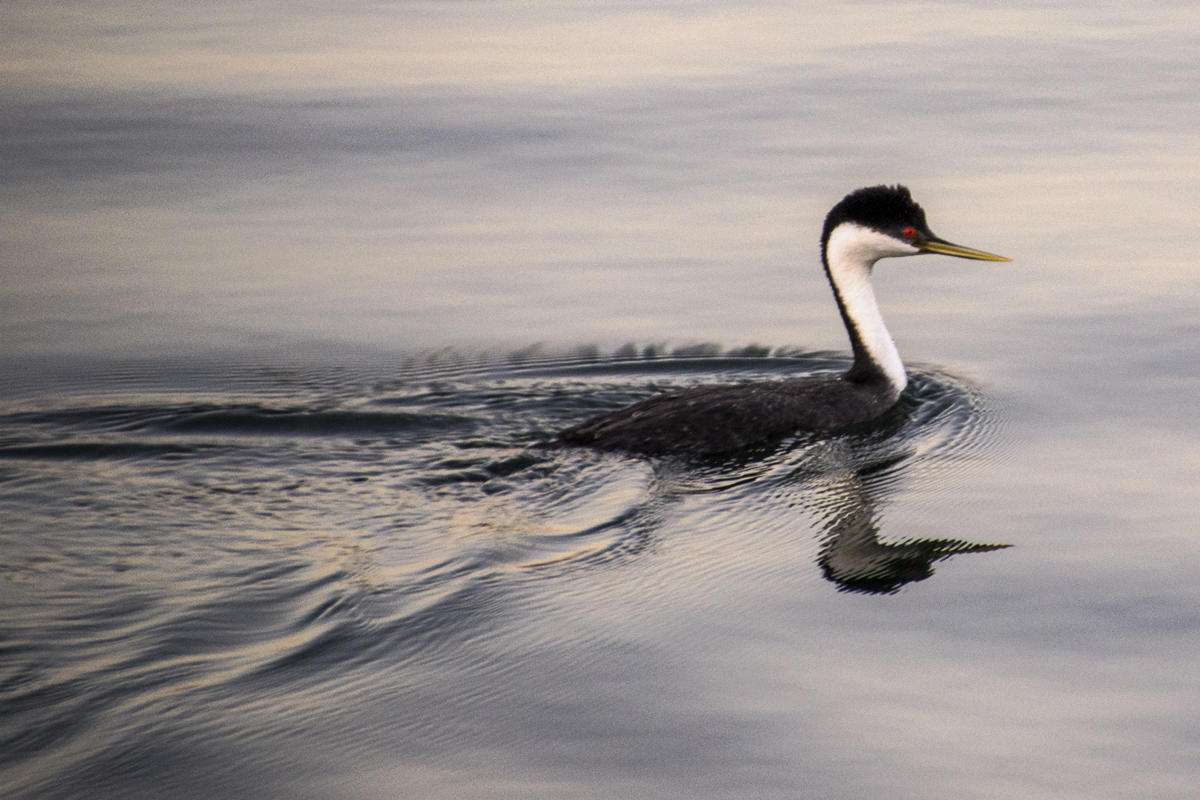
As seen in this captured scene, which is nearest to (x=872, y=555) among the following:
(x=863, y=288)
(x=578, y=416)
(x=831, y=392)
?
(x=831, y=392)

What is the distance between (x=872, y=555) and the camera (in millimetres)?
7281

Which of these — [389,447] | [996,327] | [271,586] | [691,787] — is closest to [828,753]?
[691,787]

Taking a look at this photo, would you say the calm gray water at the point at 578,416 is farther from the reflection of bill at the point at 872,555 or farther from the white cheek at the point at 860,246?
the white cheek at the point at 860,246

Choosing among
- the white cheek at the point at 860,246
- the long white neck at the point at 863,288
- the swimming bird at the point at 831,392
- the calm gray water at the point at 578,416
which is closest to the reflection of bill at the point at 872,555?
the calm gray water at the point at 578,416

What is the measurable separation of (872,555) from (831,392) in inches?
85.0

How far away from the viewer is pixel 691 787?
5262mm

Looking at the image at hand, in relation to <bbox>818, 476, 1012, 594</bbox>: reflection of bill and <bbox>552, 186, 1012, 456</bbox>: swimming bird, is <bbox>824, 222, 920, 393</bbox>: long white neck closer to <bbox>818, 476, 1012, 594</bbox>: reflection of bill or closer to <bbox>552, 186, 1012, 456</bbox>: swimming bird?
<bbox>552, 186, 1012, 456</bbox>: swimming bird

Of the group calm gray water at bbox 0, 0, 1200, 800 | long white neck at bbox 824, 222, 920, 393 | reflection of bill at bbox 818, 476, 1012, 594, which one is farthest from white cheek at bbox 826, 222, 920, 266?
reflection of bill at bbox 818, 476, 1012, 594

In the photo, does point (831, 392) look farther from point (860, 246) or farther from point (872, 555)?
point (872, 555)

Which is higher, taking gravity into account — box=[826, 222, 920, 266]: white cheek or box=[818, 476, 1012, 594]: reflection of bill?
box=[826, 222, 920, 266]: white cheek

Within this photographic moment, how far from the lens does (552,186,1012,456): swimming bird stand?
8.74 metres

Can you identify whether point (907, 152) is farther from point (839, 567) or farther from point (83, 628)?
point (83, 628)

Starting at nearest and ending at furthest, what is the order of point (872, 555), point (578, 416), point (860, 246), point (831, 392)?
point (872, 555) < point (831, 392) < point (578, 416) < point (860, 246)

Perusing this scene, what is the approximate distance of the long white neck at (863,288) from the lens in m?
9.52
